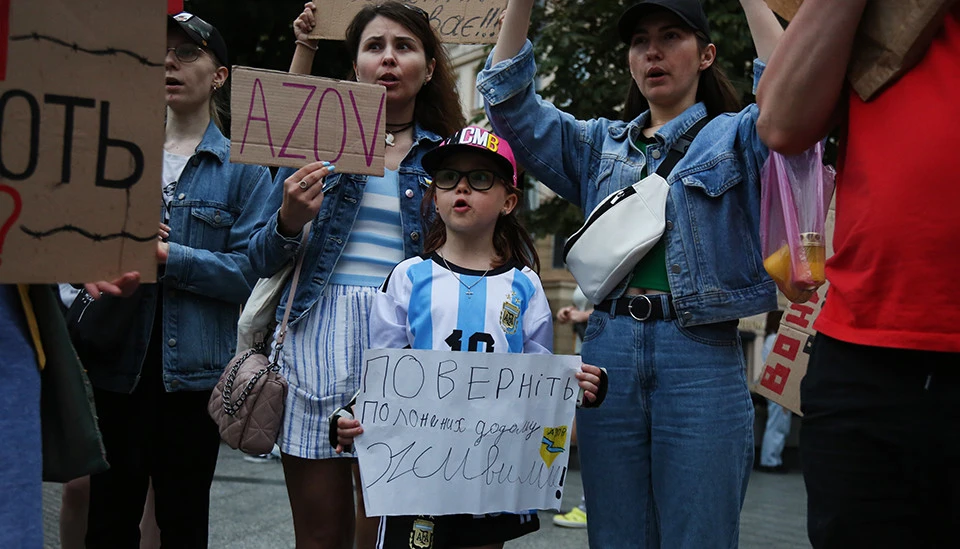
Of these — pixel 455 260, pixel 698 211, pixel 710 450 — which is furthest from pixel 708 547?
pixel 455 260

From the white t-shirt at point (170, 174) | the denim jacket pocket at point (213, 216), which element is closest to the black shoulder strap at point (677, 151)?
the denim jacket pocket at point (213, 216)

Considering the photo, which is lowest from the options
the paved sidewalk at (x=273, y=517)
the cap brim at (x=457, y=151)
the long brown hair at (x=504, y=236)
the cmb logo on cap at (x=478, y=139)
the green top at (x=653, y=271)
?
the paved sidewalk at (x=273, y=517)

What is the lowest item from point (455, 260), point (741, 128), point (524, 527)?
point (524, 527)

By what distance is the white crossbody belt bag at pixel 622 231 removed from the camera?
2867 millimetres

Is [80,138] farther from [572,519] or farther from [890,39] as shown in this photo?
[572,519]

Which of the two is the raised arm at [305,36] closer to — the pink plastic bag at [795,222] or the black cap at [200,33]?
the black cap at [200,33]

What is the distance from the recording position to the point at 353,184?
3.30m

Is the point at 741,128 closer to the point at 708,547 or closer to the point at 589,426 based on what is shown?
the point at 589,426

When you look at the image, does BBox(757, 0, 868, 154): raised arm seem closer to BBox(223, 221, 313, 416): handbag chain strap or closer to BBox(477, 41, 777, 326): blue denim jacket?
BBox(477, 41, 777, 326): blue denim jacket

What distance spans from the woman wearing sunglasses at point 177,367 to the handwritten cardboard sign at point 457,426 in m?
0.81

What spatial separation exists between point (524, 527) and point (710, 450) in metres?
0.66

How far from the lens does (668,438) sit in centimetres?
279

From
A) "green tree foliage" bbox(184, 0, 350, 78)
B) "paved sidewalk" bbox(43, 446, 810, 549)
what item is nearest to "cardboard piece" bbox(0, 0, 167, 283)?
"paved sidewalk" bbox(43, 446, 810, 549)

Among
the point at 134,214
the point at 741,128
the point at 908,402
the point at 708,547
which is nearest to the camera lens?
the point at 908,402
